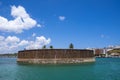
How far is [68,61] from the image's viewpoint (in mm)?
57625

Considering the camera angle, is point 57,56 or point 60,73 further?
point 57,56

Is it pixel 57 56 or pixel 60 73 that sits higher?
pixel 57 56

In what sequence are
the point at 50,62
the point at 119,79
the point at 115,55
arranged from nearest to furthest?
the point at 119,79, the point at 50,62, the point at 115,55

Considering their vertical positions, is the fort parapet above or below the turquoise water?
above

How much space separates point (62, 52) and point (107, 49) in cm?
12589

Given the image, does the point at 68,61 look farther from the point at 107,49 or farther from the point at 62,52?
the point at 107,49

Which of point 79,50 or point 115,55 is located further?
point 115,55

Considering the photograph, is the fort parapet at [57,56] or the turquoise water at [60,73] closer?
the turquoise water at [60,73]

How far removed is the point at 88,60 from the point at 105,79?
35.6 m

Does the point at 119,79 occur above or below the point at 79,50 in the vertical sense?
below

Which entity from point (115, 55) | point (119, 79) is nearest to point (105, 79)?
point (119, 79)

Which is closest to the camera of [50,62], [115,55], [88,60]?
[50,62]

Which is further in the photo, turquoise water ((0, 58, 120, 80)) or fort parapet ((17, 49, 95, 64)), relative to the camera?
fort parapet ((17, 49, 95, 64))

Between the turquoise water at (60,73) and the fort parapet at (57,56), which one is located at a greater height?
the fort parapet at (57,56)
